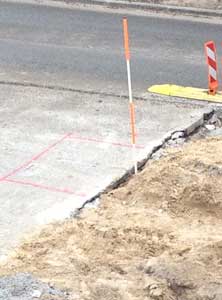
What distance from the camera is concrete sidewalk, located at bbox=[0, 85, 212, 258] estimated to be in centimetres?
704

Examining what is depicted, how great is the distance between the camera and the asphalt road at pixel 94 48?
446 inches

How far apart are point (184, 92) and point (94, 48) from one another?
307cm

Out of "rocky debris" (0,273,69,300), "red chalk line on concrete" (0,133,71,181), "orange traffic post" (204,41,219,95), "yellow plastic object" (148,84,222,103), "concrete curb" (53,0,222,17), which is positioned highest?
"concrete curb" (53,0,222,17)

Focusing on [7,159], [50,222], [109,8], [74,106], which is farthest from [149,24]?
[50,222]

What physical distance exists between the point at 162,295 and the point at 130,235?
100cm

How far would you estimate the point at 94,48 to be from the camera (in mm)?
13156

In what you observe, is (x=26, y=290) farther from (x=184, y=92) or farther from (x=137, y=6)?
(x=137, y=6)

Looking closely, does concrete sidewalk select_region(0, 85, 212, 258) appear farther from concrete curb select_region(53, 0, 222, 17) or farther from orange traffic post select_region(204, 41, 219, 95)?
concrete curb select_region(53, 0, 222, 17)

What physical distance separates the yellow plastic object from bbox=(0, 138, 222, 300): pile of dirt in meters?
2.67

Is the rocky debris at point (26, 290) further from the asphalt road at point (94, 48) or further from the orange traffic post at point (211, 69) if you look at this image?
the orange traffic post at point (211, 69)

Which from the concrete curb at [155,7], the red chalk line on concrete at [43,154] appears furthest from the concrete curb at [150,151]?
the concrete curb at [155,7]

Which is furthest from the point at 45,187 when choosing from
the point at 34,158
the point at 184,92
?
the point at 184,92

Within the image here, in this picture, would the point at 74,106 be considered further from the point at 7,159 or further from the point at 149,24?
the point at 149,24

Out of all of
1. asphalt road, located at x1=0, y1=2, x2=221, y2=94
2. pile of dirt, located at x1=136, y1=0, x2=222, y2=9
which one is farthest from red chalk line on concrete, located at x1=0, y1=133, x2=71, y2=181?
pile of dirt, located at x1=136, y1=0, x2=222, y2=9
